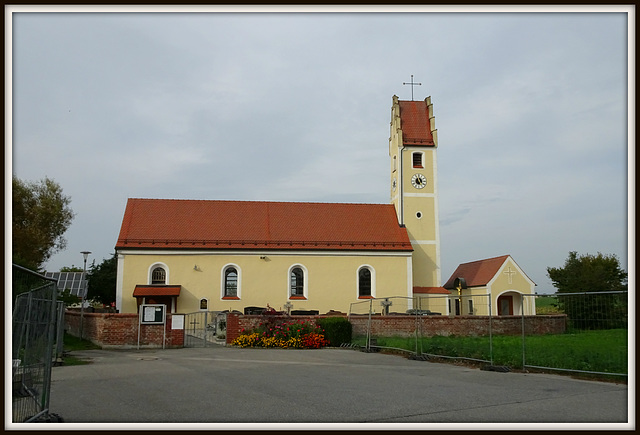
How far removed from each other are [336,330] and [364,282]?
1611 cm

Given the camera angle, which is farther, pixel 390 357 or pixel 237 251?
pixel 237 251

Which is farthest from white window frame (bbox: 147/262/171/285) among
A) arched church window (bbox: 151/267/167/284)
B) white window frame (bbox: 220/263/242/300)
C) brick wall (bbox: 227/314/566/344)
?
brick wall (bbox: 227/314/566/344)

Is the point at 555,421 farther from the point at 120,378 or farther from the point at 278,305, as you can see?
the point at 278,305

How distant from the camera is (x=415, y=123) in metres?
44.7

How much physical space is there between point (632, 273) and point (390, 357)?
1208cm

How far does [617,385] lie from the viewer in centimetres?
1138

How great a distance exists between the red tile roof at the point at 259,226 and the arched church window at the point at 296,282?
180cm

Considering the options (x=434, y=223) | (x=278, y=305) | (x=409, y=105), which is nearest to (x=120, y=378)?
(x=278, y=305)

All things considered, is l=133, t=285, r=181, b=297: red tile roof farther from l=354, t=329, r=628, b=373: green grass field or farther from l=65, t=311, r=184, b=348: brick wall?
l=354, t=329, r=628, b=373: green grass field

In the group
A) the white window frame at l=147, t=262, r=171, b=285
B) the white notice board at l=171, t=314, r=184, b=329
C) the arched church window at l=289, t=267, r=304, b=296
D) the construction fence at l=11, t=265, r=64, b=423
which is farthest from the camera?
the arched church window at l=289, t=267, r=304, b=296

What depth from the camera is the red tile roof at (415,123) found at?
4350 centimetres

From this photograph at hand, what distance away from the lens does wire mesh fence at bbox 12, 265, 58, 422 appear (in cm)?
733

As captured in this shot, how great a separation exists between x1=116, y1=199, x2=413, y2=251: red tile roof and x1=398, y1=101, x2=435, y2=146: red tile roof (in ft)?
17.9

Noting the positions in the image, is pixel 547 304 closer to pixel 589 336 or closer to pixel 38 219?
pixel 589 336
